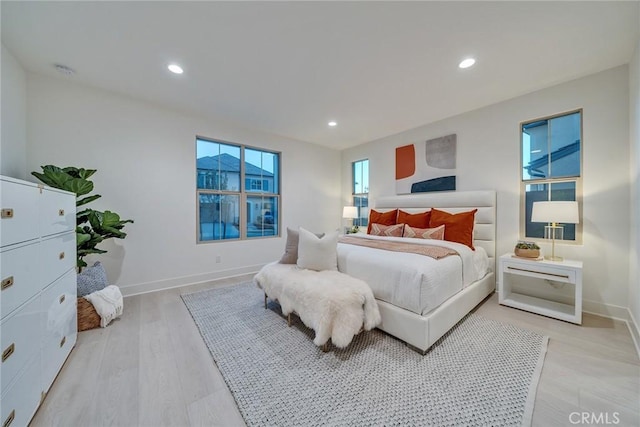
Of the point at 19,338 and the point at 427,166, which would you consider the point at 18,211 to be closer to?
the point at 19,338

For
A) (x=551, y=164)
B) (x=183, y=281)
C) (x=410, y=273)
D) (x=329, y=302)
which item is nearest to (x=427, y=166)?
(x=551, y=164)

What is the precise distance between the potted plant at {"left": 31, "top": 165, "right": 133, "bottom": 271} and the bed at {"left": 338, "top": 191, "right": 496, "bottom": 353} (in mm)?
2501

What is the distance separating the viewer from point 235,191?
4.06 meters

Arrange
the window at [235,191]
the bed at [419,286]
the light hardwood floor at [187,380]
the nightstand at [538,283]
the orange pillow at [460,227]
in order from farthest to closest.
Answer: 1. the window at [235,191]
2. the orange pillow at [460,227]
3. the nightstand at [538,283]
4. the bed at [419,286]
5. the light hardwood floor at [187,380]

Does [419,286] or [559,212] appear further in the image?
[559,212]

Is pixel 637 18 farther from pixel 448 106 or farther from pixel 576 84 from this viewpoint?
pixel 448 106

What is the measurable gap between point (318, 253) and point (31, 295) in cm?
193

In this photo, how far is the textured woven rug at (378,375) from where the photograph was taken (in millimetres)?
1282

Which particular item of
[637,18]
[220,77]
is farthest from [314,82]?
[637,18]

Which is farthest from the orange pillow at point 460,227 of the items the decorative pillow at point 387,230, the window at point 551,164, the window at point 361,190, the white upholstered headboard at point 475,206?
the window at point 361,190

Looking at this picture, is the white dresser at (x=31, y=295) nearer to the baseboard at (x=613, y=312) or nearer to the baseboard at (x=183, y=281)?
the baseboard at (x=183, y=281)

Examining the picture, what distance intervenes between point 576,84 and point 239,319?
4472 mm

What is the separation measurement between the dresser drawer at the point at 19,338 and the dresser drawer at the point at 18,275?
0.17 feet

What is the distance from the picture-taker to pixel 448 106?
10.6ft
